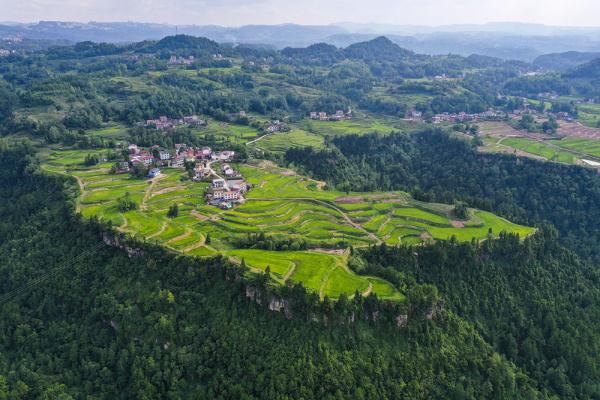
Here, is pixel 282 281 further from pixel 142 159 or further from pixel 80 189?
pixel 142 159

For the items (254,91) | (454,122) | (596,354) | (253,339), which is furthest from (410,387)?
(254,91)

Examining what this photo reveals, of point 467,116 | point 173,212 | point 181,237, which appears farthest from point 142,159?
point 467,116

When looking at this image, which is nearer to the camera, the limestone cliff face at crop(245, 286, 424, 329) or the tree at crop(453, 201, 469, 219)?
the limestone cliff face at crop(245, 286, 424, 329)

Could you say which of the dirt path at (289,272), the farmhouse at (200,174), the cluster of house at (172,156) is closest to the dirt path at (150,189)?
the farmhouse at (200,174)

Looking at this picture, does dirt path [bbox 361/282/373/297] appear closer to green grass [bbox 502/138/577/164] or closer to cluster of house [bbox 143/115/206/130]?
green grass [bbox 502/138/577/164]

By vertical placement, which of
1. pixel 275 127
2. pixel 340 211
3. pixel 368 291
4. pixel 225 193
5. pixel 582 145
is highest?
pixel 582 145

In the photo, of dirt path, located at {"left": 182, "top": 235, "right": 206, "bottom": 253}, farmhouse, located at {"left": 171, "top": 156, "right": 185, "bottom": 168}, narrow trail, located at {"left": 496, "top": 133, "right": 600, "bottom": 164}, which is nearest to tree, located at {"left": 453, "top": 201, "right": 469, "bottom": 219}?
dirt path, located at {"left": 182, "top": 235, "right": 206, "bottom": 253}

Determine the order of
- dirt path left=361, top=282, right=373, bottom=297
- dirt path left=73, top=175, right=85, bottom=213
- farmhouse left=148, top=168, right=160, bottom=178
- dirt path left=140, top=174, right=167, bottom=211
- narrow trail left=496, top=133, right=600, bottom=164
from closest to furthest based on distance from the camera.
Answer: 1. dirt path left=361, top=282, right=373, bottom=297
2. dirt path left=73, top=175, right=85, bottom=213
3. dirt path left=140, top=174, right=167, bottom=211
4. farmhouse left=148, top=168, right=160, bottom=178
5. narrow trail left=496, top=133, right=600, bottom=164
